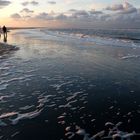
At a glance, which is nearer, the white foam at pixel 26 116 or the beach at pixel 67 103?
the beach at pixel 67 103

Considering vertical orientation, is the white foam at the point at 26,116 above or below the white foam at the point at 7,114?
below

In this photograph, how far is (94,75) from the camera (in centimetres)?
1709

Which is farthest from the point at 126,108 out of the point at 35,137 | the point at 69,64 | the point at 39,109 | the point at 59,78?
the point at 69,64

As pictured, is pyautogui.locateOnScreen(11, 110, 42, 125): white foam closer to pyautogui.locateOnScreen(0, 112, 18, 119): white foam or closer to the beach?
the beach

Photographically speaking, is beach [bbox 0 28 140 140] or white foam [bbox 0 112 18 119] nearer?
beach [bbox 0 28 140 140]

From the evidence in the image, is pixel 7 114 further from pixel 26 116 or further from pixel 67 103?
pixel 67 103

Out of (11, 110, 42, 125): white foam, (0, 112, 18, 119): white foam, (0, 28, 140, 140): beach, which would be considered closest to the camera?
(0, 28, 140, 140): beach

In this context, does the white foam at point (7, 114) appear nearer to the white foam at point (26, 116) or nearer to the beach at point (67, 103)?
the beach at point (67, 103)

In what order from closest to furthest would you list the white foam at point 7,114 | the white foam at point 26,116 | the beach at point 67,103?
the beach at point 67,103 → the white foam at point 26,116 → the white foam at point 7,114

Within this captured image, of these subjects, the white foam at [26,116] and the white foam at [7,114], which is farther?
the white foam at [7,114]

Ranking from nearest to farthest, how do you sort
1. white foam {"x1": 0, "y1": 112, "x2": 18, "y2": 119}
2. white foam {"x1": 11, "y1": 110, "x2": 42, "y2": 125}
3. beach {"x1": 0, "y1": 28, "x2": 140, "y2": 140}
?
1. beach {"x1": 0, "y1": 28, "x2": 140, "y2": 140}
2. white foam {"x1": 11, "y1": 110, "x2": 42, "y2": 125}
3. white foam {"x1": 0, "y1": 112, "x2": 18, "y2": 119}

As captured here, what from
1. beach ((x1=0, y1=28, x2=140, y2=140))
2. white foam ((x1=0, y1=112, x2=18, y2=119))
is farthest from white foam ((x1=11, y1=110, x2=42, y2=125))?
white foam ((x1=0, y1=112, x2=18, y2=119))

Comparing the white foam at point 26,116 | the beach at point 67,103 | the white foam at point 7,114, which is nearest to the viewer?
the beach at point 67,103

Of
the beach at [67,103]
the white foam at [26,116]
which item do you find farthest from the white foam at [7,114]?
the white foam at [26,116]
